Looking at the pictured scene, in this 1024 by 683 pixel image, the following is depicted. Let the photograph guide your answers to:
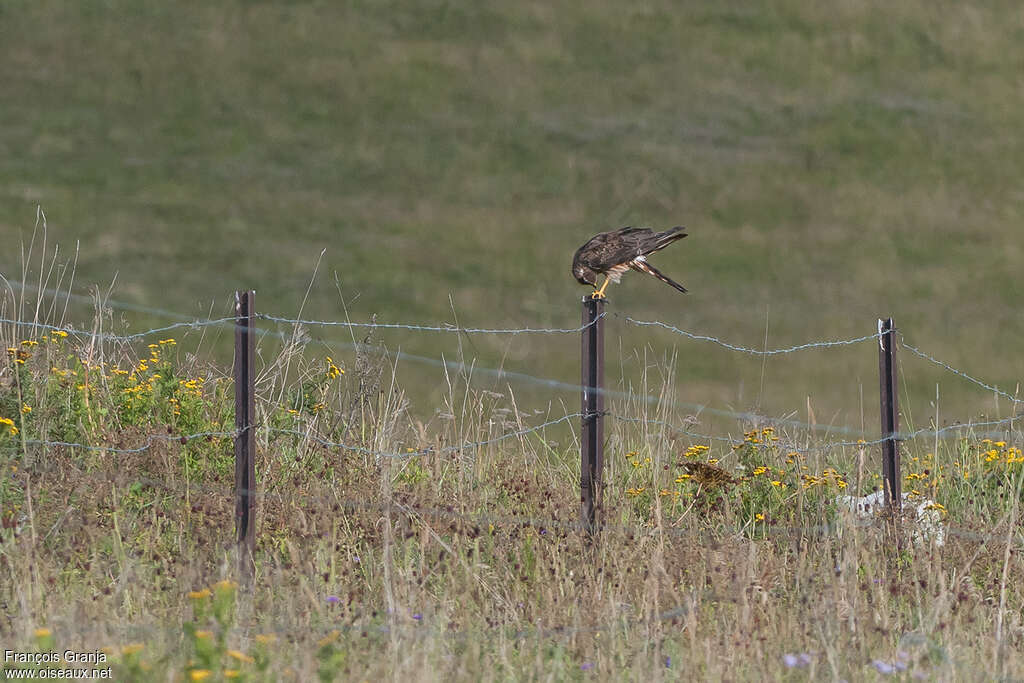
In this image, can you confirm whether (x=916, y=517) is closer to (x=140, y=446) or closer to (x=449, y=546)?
(x=449, y=546)

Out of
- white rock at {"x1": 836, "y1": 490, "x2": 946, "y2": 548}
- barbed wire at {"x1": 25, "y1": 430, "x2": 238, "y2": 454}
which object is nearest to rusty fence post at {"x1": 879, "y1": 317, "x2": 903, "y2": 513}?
white rock at {"x1": 836, "y1": 490, "x2": 946, "y2": 548}

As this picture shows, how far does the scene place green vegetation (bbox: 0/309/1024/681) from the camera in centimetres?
394

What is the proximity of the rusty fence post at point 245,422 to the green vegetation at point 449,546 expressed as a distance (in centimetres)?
14

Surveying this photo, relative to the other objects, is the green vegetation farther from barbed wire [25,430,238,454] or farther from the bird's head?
the bird's head

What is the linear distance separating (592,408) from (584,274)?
4.79ft

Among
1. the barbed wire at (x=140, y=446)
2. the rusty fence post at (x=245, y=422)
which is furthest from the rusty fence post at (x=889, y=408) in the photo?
the barbed wire at (x=140, y=446)

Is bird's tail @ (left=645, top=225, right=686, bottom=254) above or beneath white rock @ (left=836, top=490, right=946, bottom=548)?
above

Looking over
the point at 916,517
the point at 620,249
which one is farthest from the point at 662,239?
the point at 916,517

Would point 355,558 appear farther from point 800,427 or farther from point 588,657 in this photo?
point 800,427

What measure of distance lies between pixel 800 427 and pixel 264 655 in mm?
4278

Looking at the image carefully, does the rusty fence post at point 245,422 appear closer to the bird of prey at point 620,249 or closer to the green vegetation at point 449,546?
the green vegetation at point 449,546

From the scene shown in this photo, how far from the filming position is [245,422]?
5.34m

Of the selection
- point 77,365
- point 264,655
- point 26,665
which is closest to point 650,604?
point 264,655

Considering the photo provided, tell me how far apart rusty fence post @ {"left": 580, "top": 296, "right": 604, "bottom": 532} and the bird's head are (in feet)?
3.89
